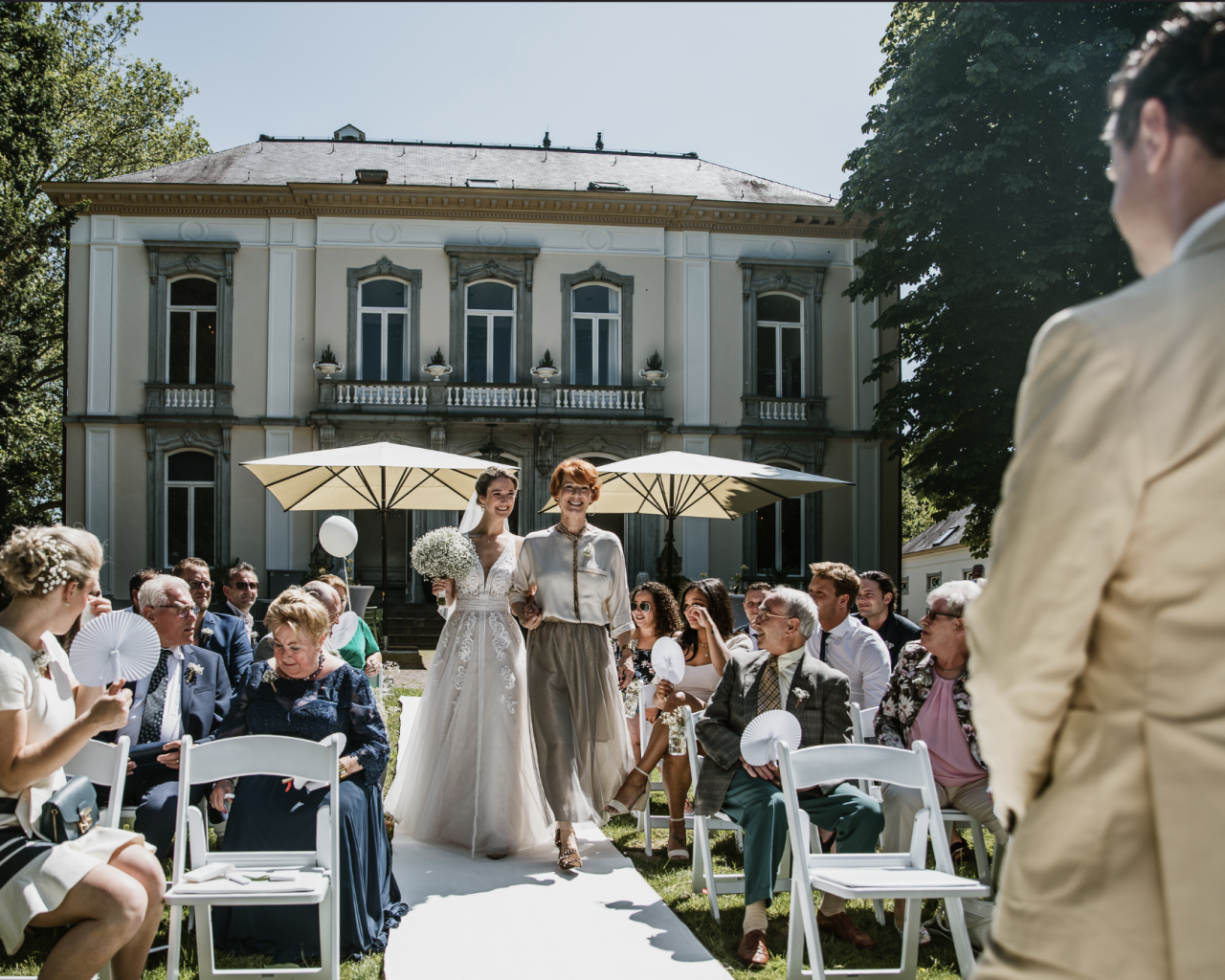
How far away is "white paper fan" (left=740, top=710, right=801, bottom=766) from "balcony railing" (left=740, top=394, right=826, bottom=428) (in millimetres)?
19019

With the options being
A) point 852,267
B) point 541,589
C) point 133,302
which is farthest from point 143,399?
point 541,589

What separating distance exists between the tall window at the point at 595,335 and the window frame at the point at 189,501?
7.95 meters

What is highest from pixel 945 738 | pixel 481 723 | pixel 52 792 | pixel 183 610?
pixel 183 610

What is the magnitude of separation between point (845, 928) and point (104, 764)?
3274 millimetres

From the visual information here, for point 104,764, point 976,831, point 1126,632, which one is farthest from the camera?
point 976,831

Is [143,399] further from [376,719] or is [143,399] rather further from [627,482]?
[376,719]

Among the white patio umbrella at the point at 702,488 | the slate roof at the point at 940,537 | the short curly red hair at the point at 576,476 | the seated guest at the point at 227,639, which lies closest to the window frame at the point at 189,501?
the white patio umbrella at the point at 702,488

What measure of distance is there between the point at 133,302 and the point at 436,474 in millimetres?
13064

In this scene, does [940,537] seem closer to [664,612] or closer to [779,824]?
[664,612]

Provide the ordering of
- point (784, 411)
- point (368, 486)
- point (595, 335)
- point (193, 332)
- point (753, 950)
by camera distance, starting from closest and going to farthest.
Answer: point (753, 950), point (368, 486), point (193, 332), point (595, 335), point (784, 411)

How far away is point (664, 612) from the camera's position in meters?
7.84

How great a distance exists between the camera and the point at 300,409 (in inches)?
891

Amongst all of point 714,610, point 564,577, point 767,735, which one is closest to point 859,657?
point 714,610

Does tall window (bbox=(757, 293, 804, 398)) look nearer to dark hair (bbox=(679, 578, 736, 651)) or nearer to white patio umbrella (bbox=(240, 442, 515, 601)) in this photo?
white patio umbrella (bbox=(240, 442, 515, 601))
